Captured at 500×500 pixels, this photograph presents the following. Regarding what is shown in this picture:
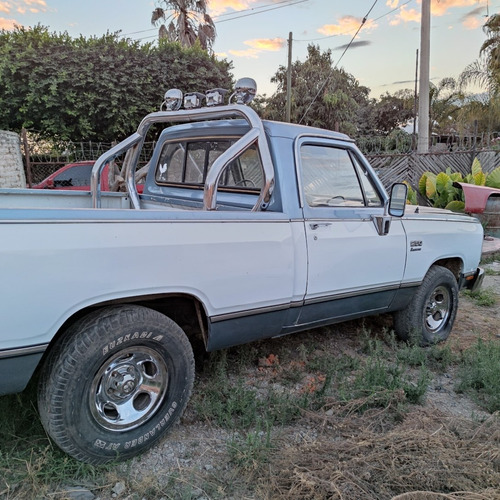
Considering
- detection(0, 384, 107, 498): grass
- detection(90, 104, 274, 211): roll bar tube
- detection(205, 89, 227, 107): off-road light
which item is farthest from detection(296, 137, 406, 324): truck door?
detection(0, 384, 107, 498): grass

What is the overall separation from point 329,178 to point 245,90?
92 cm

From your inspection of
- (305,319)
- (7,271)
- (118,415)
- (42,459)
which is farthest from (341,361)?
Result: (7,271)

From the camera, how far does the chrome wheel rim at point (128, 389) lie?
96.6 inches

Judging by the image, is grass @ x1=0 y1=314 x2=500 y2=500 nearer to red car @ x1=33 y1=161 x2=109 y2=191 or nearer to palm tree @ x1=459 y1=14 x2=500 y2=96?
red car @ x1=33 y1=161 x2=109 y2=191

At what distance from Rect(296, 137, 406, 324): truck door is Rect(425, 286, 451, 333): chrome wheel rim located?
2.43 feet

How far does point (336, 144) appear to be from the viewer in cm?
362

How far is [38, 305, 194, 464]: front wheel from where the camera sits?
2.30 metres

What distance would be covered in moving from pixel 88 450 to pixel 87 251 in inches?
41.9

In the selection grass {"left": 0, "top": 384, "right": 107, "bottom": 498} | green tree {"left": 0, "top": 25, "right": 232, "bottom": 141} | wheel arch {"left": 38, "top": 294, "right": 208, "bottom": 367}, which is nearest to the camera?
grass {"left": 0, "top": 384, "right": 107, "bottom": 498}

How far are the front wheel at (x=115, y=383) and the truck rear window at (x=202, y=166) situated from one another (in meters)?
1.46

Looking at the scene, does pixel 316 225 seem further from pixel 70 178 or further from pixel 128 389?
pixel 70 178

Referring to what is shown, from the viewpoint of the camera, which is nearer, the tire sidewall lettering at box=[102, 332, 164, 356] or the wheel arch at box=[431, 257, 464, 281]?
the tire sidewall lettering at box=[102, 332, 164, 356]

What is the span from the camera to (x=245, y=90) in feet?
11.0

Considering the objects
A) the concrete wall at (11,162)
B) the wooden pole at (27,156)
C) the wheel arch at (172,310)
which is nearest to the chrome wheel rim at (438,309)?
the wheel arch at (172,310)
